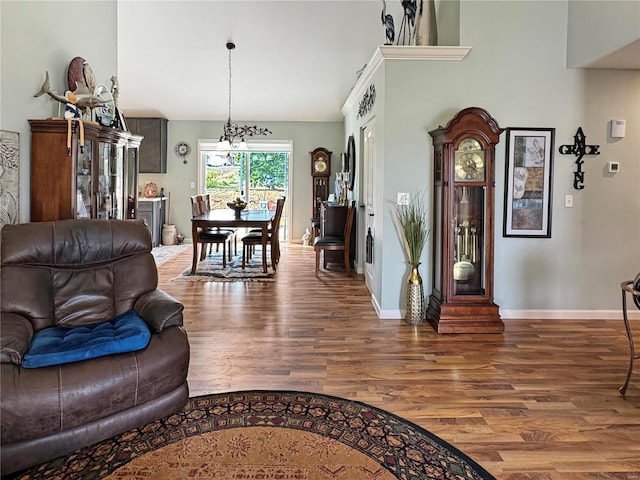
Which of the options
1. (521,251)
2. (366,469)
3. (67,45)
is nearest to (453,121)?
(521,251)

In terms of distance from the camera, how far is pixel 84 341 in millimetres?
2342

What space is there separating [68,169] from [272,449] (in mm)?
2321

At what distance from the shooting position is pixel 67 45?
3713 millimetres

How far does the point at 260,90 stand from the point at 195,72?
1.10 m

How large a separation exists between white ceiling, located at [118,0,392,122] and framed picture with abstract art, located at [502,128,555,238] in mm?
2546

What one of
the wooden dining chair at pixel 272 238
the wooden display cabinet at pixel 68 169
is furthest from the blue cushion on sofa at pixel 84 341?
the wooden dining chair at pixel 272 238

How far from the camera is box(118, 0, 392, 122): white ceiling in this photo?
5.84m

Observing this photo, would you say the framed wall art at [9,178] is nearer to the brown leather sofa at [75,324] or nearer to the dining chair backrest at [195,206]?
the brown leather sofa at [75,324]

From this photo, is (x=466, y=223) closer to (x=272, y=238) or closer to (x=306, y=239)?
(x=272, y=238)

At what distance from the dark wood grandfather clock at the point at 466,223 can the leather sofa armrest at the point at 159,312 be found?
2277mm

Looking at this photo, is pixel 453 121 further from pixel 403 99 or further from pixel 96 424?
pixel 96 424

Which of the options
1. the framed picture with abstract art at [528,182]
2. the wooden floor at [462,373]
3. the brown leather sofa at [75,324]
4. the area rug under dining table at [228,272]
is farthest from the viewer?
the area rug under dining table at [228,272]

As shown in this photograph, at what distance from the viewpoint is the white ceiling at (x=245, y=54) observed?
5.84 meters

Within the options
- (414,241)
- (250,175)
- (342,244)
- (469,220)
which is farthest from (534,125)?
(250,175)
